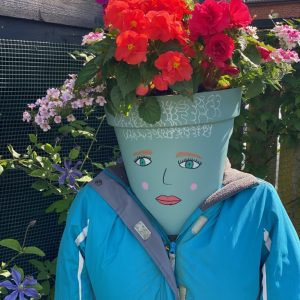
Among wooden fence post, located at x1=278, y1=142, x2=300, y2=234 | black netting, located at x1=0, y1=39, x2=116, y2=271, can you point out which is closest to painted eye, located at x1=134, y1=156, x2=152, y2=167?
black netting, located at x1=0, y1=39, x2=116, y2=271

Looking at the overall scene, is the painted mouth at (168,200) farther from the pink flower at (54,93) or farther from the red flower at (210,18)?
the pink flower at (54,93)

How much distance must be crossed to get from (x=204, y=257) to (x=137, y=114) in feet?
1.44

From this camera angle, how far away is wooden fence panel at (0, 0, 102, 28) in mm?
2277

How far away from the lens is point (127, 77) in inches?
53.2

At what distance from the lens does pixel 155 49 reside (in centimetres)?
136

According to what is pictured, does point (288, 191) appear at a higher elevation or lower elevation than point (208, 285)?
lower

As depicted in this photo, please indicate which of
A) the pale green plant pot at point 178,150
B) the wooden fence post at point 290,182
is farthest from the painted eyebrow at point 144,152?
the wooden fence post at point 290,182

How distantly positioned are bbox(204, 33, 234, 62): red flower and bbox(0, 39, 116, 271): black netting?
1139mm

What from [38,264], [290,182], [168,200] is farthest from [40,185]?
[290,182]

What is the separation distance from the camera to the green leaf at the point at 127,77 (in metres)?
1.34

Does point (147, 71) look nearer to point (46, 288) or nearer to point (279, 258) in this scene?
point (279, 258)

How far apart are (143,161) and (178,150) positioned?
0.36 ft

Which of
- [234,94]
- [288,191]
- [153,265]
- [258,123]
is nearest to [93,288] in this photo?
[153,265]

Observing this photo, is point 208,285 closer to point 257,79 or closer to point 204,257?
point 204,257
